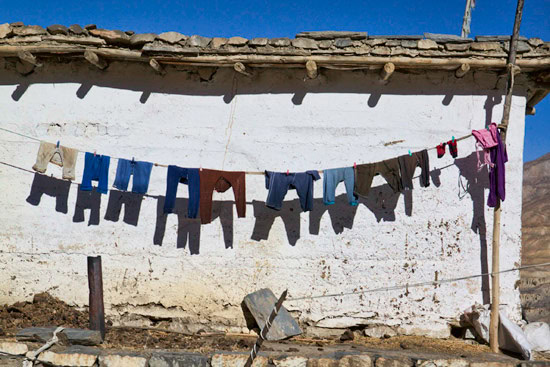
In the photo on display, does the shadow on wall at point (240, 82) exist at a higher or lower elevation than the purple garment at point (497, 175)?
higher

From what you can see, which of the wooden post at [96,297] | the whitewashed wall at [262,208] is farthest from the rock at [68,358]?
the whitewashed wall at [262,208]

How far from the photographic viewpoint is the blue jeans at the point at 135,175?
265 inches

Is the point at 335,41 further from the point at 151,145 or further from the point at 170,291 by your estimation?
the point at 170,291

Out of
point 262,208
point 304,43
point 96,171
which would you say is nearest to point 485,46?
point 304,43

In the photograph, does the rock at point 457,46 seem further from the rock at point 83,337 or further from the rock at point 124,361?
the rock at point 83,337

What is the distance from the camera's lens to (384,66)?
6.53 m

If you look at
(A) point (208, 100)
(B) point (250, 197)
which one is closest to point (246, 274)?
(B) point (250, 197)

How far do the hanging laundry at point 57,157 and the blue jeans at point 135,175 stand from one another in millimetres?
597

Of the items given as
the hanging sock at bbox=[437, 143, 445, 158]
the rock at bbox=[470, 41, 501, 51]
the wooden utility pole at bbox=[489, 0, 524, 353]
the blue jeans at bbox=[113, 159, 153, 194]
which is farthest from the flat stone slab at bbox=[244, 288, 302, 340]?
the rock at bbox=[470, 41, 501, 51]

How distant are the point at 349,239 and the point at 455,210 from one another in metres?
1.39

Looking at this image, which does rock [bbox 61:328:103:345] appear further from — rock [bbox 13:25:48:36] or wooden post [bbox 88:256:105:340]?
rock [bbox 13:25:48:36]

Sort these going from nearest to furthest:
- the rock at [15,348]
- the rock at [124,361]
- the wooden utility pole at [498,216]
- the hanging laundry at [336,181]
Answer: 1. the rock at [124,361]
2. the rock at [15,348]
3. the wooden utility pole at [498,216]
4. the hanging laundry at [336,181]

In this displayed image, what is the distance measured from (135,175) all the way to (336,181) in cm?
253

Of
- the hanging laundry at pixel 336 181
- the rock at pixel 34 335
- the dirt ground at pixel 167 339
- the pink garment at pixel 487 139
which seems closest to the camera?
the rock at pixel 34 335
